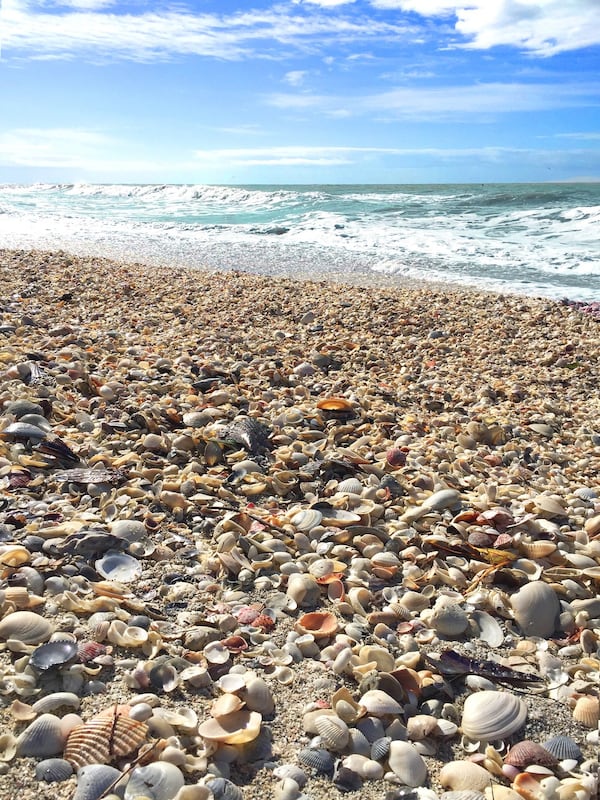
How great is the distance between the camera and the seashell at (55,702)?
5.87 feet

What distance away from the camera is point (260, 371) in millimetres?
5148

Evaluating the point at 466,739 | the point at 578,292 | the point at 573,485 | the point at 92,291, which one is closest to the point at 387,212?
the point at 578,292

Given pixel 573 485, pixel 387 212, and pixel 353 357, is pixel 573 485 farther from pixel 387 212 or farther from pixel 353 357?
pixel 387 212

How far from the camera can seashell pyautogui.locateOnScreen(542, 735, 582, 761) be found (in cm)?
182

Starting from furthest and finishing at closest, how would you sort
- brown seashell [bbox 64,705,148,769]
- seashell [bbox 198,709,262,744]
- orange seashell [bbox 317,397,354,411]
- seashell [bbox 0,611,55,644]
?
orange seashell [bbox 317,397,354,411] < seashell [bbox 0,611,55,644] < seashell [bbox 198,709,262,744] < brown seashell [bbox 64,705,148,769]

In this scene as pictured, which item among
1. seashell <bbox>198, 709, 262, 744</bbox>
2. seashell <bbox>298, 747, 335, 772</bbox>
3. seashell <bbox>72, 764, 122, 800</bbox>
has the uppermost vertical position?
seashell <bbox>72, 764, 122, 800</bbox>

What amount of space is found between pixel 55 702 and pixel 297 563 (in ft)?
3.64

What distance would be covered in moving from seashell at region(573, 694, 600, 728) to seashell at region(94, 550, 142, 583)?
1567 millimetres

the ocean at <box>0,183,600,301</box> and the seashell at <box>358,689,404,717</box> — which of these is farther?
the ocean at <box>0,183,600,301</box>

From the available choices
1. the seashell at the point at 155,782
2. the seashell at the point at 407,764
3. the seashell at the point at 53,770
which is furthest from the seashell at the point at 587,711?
the seashell at the point at 53,770

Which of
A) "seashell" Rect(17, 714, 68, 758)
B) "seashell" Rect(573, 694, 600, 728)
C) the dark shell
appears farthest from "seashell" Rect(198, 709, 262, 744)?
"seashell" Rect(573, 694, 600, 728)

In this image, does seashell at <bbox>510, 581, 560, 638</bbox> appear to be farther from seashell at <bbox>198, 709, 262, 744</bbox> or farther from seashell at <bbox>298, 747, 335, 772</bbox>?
seashell at <bbox>198, 709, 262, 744</bbox>

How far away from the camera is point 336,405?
4.30 metres

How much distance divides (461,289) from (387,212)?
15.9 m
